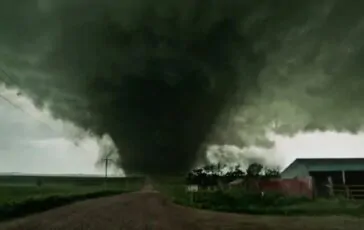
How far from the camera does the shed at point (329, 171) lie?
67.2ft

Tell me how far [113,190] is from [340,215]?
45.0 feet

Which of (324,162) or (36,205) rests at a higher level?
(324,162)

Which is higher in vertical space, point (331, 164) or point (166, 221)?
point (331, 164)

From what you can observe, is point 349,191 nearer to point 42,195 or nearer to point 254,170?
point 254,170

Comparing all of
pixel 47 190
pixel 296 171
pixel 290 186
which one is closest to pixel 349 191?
pixel 290 186

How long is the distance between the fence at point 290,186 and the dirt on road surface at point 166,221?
12.7ft

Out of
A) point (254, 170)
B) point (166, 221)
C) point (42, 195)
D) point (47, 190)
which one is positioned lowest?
point (166, 221)

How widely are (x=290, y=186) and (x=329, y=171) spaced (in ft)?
12.5

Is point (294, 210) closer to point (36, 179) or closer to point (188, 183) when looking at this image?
point (188, 183)

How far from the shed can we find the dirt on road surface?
733 cm

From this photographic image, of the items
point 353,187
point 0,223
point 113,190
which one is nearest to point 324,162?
point 353,187

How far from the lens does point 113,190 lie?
80.0ft

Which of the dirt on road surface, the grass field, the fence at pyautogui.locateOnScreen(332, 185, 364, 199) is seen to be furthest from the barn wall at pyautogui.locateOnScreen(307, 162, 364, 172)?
the dirt on road surface

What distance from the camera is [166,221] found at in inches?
516
